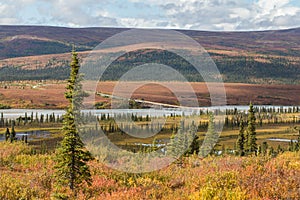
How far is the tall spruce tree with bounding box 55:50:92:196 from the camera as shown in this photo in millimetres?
13367

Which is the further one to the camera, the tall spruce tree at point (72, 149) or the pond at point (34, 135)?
the pond at point (34, 135)

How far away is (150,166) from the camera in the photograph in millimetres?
16609

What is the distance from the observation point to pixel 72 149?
13539mm

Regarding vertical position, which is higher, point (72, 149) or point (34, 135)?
point (72, 149)

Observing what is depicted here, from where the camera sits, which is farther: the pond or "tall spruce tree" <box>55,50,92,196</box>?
the pond

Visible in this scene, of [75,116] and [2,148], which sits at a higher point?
[75,116]

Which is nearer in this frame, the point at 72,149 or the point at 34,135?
the point at 72,149

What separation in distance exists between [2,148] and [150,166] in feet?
31.7

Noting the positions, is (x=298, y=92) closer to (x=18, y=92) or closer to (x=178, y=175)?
(x=18, y=92)

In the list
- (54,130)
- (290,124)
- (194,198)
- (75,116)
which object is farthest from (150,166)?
(290,124)

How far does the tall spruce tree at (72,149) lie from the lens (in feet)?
43.9

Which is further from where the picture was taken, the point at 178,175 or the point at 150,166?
the point at 150,166

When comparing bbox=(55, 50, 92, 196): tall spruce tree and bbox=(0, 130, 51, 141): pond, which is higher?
bbox=(55, 50, 92, 196): tall spruce tree

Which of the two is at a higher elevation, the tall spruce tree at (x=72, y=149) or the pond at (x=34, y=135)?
the tall spruce tree at (x=72, y=149)
